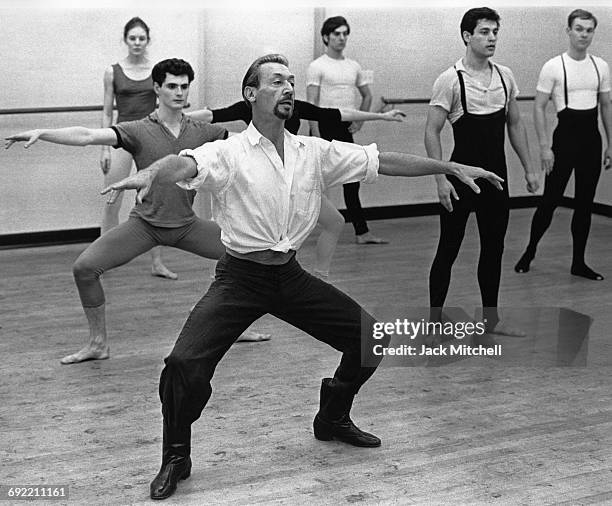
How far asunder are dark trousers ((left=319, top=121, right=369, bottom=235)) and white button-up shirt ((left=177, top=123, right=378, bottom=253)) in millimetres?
3477

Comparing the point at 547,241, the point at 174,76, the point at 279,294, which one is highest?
the point at 174,76

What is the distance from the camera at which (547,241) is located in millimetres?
7664

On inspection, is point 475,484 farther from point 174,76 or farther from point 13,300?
point 13,300

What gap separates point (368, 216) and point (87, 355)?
3.99 m

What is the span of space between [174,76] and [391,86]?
3.67 meters

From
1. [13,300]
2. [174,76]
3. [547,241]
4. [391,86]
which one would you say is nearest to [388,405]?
[174,76]

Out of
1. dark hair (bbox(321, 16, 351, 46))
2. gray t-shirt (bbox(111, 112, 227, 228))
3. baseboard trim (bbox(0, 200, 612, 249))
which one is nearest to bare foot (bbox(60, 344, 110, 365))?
gray t-shirt (bbox(111, 112, 227, 228))

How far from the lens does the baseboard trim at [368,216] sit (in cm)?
724

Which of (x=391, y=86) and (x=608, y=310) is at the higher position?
(x=391, y=86)

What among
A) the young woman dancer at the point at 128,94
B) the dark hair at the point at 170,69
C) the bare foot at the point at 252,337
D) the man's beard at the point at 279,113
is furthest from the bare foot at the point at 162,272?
the man's beard at the point at 279,113

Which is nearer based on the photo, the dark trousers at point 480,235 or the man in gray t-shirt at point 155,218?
the man in gray t-shirt at point 155,218

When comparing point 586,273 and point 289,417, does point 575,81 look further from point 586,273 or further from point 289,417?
point 289,417

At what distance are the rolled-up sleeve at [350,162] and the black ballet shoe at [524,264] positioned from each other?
10.6ft

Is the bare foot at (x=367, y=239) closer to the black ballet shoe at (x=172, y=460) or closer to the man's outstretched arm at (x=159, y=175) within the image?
the black ballet shoe at (x=172, y=460)
